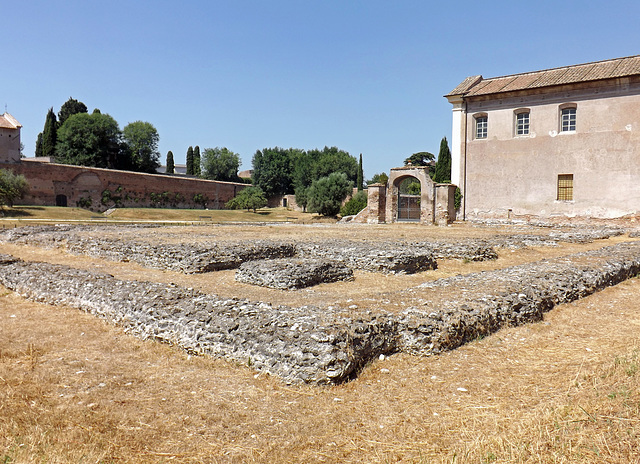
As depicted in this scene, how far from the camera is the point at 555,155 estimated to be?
25.4 m

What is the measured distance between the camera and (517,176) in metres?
26.6

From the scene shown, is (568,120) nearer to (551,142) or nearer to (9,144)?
(551,142)

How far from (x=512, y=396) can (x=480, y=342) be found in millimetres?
1540

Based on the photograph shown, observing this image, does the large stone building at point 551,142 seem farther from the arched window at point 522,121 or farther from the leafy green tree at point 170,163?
the leafy green tree at point 170,163

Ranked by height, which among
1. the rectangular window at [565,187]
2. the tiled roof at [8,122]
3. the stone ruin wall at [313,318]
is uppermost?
the tiled roof at [8,122]

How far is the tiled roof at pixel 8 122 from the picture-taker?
4312cm

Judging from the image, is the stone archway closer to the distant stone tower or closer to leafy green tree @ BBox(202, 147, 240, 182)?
the distant stone tower

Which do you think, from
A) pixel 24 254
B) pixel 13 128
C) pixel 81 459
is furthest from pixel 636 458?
pixel 13 128

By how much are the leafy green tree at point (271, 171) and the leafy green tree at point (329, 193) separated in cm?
2218

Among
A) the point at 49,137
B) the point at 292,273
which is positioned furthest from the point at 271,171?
the point at 292,273

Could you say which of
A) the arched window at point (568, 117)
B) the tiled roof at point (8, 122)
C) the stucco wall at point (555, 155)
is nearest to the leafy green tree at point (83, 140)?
the tiled roof at point (8, 122)

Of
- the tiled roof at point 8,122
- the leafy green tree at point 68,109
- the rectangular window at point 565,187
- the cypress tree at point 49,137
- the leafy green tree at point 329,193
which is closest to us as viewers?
the rectangular window at point 565,187

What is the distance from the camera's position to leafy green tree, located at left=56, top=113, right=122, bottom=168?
5334cm

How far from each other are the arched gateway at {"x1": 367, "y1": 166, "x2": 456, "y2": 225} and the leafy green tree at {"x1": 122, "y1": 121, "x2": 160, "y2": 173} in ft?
140
